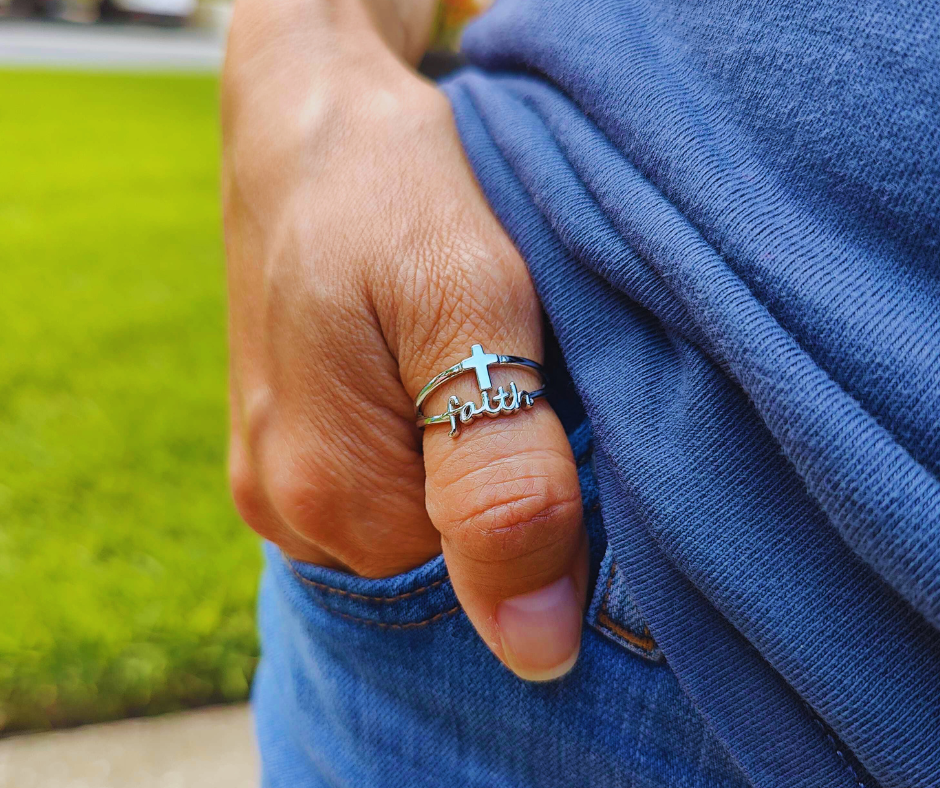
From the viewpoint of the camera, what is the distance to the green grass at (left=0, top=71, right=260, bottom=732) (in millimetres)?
1646

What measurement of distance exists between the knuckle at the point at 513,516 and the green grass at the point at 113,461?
1.33 metres

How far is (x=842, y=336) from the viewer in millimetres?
462

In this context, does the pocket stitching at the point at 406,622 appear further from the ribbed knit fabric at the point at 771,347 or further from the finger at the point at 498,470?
→ the ribbed knit fabric at the point at 771,347

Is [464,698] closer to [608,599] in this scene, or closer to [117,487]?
[608,599]

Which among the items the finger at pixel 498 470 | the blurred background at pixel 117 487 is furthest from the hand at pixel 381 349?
the blurred background at pixel 117 487

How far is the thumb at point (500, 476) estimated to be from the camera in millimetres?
591

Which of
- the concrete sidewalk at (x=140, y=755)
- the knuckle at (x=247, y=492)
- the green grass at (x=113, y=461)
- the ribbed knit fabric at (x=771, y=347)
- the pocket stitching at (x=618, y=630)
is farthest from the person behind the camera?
the green grass at (x=113, y=461)

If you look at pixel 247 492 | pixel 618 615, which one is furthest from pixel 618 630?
pixel 247 492

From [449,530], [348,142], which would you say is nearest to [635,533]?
[449,530]

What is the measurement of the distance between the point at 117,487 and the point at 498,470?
1.89 metres

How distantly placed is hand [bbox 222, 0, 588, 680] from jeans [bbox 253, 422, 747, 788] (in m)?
0.03

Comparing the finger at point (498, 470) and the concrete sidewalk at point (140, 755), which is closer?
the finger at point (498, 470)

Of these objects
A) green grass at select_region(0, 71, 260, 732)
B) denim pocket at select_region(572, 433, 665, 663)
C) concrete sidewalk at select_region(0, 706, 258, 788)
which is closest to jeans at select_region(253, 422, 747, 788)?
denim pocket at select_region(572, 433, 665, 663)

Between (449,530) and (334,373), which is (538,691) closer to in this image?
(449,530)
